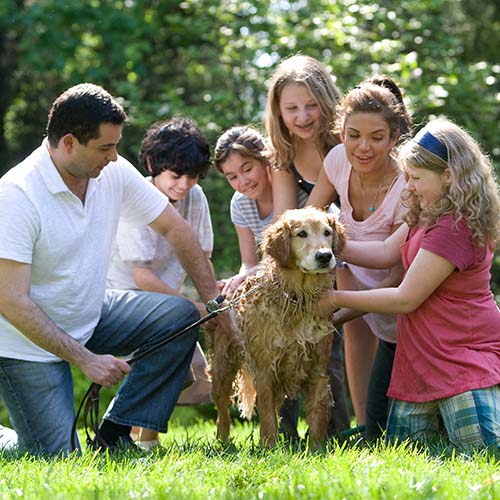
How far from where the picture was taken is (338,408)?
5.95 metres

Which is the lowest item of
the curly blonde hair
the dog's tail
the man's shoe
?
the man's shoe

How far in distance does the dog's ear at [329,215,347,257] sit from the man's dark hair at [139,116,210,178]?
132cm

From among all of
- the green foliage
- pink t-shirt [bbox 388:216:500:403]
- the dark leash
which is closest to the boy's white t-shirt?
the dark leash

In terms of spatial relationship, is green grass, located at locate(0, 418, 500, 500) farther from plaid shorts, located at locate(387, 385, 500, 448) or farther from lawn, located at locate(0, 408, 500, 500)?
plaid shorts, located at locate(387, 385, 500, 448)

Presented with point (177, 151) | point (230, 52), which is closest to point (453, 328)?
point (177, 151)

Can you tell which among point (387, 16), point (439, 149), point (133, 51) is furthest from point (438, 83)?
point (439, 149)

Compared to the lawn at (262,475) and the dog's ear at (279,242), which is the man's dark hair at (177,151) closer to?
the dog's ear at (279,242)

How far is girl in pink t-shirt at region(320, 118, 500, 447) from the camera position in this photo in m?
4.54

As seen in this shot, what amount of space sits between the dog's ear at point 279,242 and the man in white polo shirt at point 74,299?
624 millimetres

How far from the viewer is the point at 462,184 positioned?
458 centimetres

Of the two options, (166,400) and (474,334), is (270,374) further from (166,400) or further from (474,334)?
(474,334)

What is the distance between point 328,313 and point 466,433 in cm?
97

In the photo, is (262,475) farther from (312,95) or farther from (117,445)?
(312,95)

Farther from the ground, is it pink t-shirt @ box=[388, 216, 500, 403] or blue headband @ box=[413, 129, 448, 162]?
blue headband @ box=[413, 129, 448, 162]
